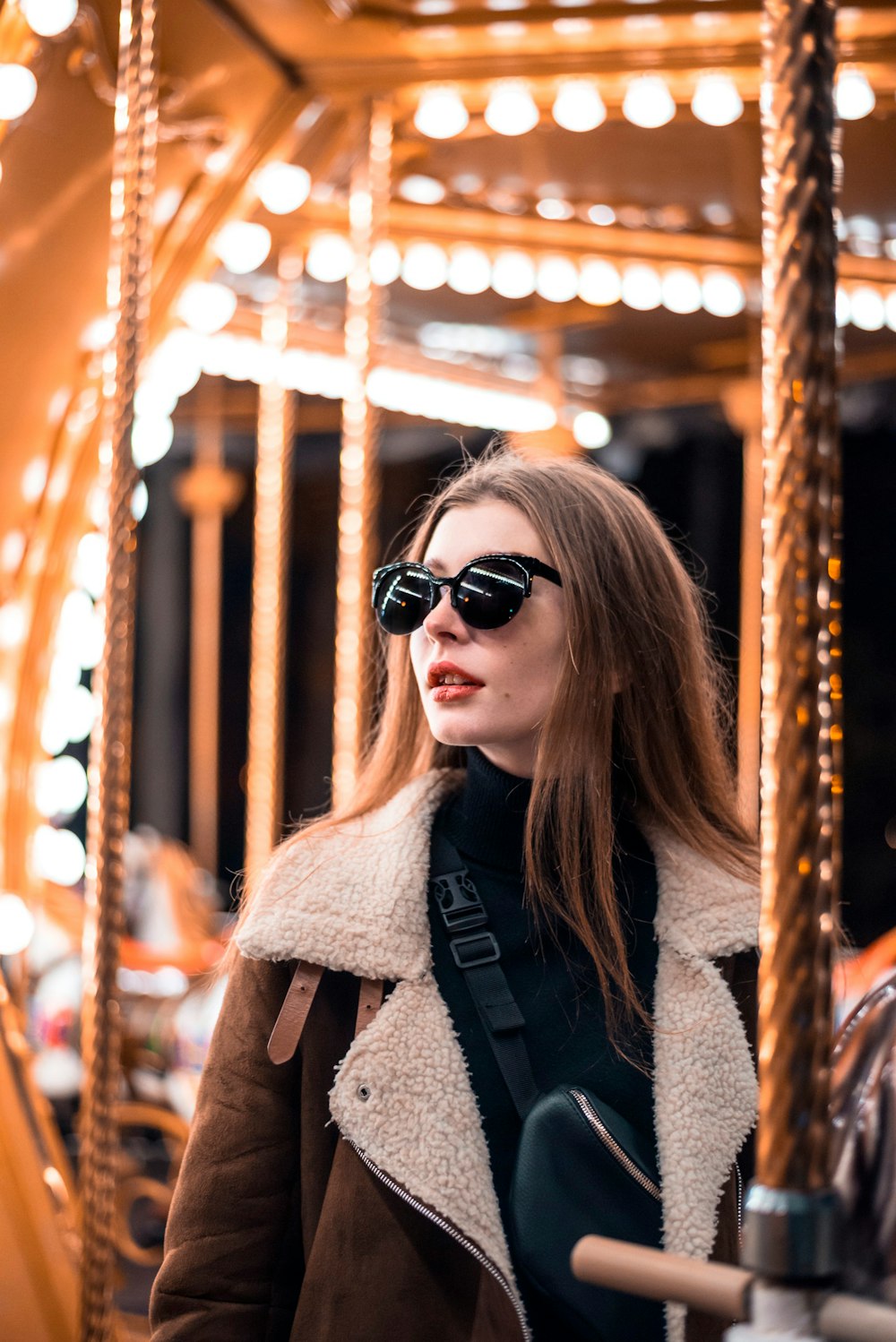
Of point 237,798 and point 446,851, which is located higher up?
point 446,851

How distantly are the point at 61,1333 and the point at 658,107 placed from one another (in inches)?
95.6

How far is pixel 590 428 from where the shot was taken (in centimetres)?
664

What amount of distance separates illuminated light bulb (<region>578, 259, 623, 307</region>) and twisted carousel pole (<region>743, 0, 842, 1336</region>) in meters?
3.53

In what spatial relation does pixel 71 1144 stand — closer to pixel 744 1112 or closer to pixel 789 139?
pixel 744 1112

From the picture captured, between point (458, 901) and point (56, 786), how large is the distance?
239 cm

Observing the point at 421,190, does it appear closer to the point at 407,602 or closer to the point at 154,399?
the point at 154,399

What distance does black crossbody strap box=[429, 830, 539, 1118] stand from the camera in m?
1.23

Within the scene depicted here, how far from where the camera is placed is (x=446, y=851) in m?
1.37

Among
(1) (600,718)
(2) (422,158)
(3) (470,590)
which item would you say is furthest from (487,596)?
(2) (422,158)

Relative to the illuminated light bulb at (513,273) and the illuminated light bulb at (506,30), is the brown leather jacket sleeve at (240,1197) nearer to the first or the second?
the illuminated light bulb at (506,30)

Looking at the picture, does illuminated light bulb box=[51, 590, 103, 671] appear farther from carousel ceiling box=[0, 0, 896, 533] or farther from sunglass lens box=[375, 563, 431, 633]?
sunglass lens box=[375, 563, 431, 633]

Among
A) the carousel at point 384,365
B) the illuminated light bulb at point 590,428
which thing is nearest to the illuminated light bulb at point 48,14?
the carousel at point 384,365

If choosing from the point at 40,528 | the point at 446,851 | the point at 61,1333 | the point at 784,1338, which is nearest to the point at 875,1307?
the point at 784,1338

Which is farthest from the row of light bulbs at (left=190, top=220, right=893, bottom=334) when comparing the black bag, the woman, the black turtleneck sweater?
the black bag
